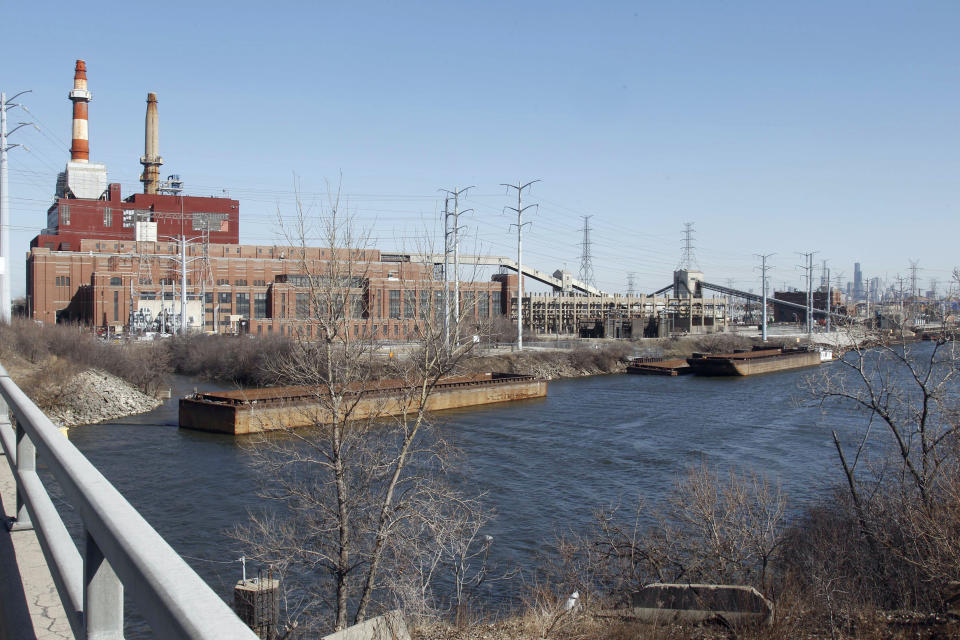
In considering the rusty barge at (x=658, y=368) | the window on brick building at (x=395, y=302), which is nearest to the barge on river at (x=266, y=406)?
the rusty barge at (x=658, y=368)

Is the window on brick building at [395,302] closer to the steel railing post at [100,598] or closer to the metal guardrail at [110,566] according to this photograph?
the metal guardrail at [110,566]

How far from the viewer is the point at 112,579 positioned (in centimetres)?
189

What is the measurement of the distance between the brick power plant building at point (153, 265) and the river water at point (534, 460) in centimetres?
2547

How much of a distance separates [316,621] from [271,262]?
6928 centimetres

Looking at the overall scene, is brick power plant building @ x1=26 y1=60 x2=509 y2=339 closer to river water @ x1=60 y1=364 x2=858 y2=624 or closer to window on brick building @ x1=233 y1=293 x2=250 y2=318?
window on brick building @ x1=233 y1=293 x2=250 y2=318

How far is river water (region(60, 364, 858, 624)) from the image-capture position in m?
16.2

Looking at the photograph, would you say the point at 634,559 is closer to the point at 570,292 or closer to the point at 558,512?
the point at 558,512

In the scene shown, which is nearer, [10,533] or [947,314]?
[10,533]

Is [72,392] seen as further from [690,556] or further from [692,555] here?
[692,555]

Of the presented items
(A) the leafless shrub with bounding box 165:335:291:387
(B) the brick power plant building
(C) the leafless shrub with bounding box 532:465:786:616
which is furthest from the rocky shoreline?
(B) the brick power plant building

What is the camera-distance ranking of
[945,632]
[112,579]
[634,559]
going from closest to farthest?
[112,579], [945,632], [634,559]

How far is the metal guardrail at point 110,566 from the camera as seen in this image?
1310mm

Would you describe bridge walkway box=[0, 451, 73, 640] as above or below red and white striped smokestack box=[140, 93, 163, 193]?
below

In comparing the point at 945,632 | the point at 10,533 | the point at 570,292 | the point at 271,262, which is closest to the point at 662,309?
the point at 570,292
